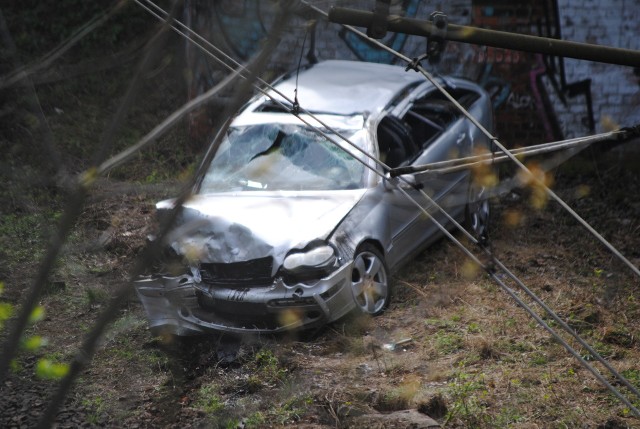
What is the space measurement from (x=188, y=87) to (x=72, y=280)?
166 inches

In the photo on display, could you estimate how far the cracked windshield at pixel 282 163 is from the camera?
6.66 meters

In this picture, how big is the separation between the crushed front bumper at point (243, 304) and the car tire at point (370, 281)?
0.15 m

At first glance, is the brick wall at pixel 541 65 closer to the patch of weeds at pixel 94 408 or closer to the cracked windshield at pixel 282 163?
the cracked windshield at pixel 282 163

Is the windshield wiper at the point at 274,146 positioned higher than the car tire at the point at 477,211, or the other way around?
the windshield wiper at the point at 274,146

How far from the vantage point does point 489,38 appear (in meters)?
3.60

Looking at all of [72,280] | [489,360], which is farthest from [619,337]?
[72,280]

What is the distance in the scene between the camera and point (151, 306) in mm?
6070

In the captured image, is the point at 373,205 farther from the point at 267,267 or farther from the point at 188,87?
the point at 188,87

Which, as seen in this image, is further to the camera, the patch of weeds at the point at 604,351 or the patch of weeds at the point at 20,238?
the patch of weeds at the point at 20,238

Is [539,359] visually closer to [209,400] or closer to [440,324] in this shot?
[440,324]

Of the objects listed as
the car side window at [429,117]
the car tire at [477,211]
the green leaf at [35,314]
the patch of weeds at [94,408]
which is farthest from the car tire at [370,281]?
the green leaf at [35,314]

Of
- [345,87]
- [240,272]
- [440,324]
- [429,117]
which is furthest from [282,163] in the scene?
[440,324]

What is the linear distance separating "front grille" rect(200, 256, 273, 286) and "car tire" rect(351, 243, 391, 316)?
656mm

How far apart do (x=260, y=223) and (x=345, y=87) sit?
2052 millimetres
